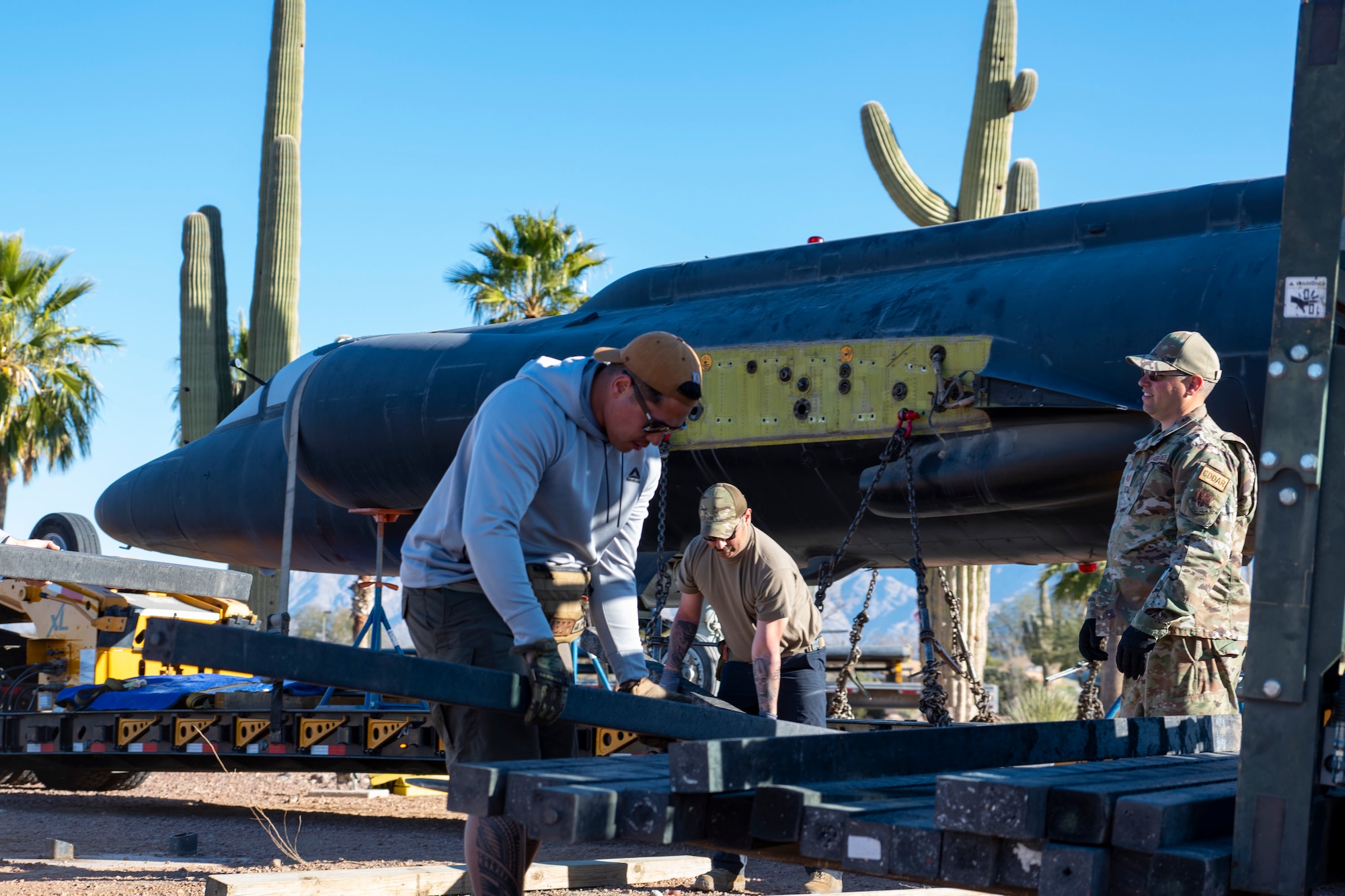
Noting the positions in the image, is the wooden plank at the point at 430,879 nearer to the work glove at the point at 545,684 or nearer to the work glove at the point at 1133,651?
the work glove at the point at 545,684

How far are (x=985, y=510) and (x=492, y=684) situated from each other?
19.3ft

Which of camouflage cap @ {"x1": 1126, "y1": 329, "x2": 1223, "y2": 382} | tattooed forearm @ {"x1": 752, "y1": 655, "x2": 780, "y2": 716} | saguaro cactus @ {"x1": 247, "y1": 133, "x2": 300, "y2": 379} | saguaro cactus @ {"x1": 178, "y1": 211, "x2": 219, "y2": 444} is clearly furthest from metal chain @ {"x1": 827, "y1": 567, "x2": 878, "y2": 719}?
saguaro cactus @ {"x1": 178, "y1": 211, "x2": 219, "y2": 444}

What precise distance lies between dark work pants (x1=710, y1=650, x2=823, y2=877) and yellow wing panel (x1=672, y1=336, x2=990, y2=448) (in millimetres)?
2226

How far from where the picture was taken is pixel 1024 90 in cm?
1527

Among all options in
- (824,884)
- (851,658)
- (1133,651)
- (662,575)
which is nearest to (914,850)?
(1133,651)

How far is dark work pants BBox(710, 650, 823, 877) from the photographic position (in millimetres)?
6805

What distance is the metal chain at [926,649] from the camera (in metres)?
7.21

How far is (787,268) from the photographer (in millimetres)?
10141

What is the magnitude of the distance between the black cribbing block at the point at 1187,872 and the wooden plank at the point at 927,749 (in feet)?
2.35

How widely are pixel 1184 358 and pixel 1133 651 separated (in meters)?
1.07

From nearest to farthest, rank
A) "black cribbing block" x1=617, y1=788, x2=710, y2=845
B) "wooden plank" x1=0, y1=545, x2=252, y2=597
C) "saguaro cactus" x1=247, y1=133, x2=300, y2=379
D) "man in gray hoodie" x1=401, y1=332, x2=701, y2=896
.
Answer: "black cribbing block" x1=617, y1=788, x2=710, y2=845
"man in gray hoodie" x1=401, y1=332, x2=701, y2=896
"wooden plank" x1=0, y1=545, x2=252, y2=597
"saguaro cactus" x1=247, y1=133, x2=300, y2=379

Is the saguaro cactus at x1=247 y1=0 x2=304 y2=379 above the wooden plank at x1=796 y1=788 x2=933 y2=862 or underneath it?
above

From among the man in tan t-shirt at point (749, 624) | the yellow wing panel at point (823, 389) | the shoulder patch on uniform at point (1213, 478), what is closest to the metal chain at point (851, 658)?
the man in tan t-shirt at point (749, 624)

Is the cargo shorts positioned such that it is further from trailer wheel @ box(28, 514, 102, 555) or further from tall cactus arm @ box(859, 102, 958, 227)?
tall cactus arm @ box(859, 102, 958, 227)
